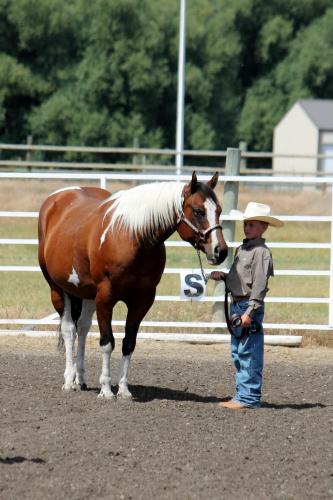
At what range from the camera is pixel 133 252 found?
7.50 m

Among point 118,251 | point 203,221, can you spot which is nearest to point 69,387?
point 118,251

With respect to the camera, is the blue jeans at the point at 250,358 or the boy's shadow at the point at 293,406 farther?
the boy's shadow at the point at 293,406

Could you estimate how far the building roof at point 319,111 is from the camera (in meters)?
53.8

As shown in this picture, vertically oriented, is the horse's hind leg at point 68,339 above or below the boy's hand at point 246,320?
below

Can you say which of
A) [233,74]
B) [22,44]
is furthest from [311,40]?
[22,44]

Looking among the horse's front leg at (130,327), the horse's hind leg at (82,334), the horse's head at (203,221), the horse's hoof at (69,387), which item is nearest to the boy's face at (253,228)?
the horse's head at (203,221)

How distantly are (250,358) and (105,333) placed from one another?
1.10 m

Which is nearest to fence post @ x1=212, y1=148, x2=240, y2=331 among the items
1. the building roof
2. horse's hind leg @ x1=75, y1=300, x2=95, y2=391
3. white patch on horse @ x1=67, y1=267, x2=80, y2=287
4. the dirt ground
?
the dirt ground

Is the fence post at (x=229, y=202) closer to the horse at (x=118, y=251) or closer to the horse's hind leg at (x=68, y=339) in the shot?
the horse at (x=118, y=251)

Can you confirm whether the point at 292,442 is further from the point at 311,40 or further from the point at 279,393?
the point at 311,40

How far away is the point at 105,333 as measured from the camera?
7.80m

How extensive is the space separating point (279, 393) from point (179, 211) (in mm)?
1904

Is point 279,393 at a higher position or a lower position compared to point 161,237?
lower

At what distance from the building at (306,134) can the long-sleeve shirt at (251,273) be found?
46.4 m
